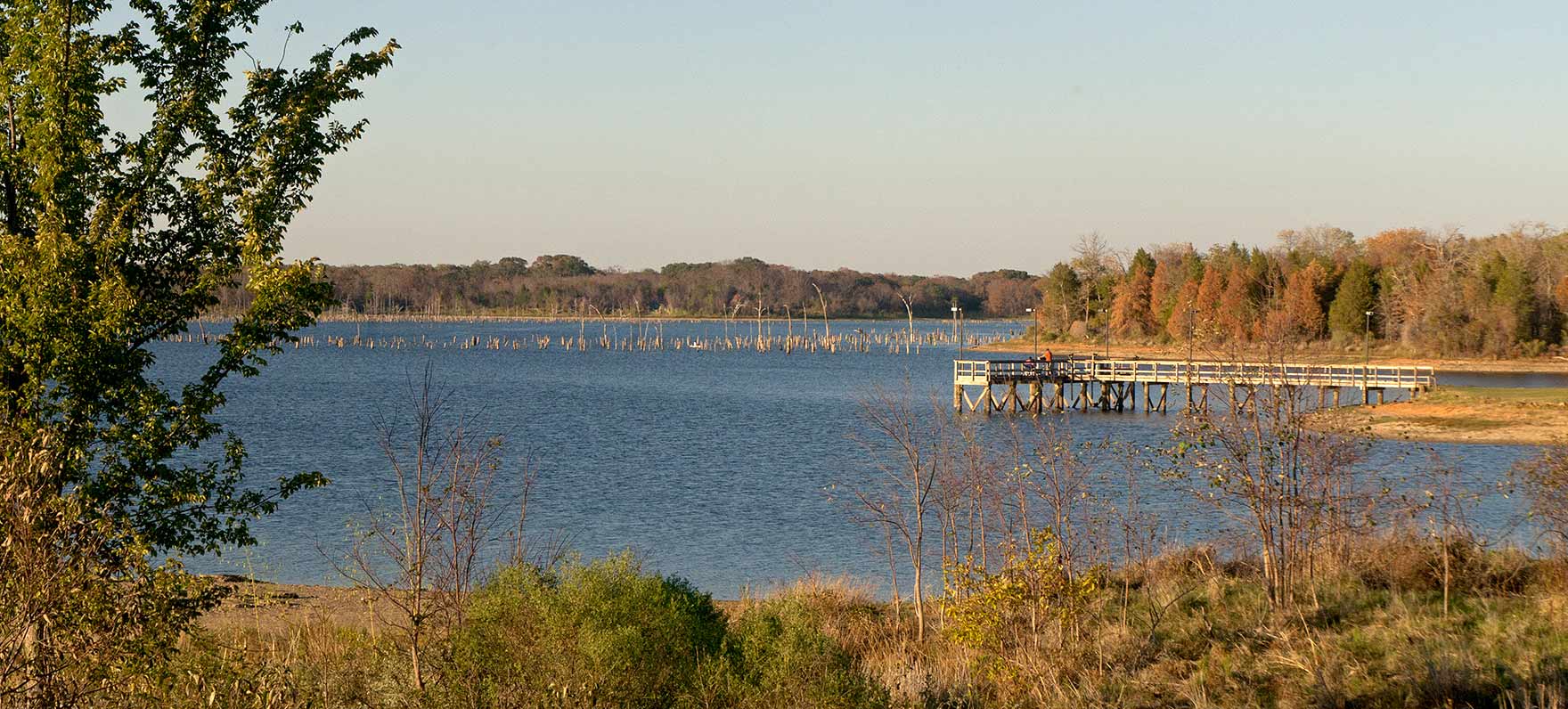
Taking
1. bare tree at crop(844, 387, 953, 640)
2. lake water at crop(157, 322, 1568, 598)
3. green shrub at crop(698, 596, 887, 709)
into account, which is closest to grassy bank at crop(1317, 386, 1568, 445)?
lake water at crop(157, 322, 1568, 598)

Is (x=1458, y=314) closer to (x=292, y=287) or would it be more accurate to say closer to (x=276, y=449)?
(x=276, y=449)

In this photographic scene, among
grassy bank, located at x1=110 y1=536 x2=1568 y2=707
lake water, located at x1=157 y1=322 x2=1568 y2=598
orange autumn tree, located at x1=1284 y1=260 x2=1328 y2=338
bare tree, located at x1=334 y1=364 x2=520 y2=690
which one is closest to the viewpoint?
grassy bank, located at x1=110 y1=536 x2=1568 y2=707

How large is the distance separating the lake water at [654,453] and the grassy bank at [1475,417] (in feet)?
5.93

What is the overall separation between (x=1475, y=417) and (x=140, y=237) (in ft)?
160

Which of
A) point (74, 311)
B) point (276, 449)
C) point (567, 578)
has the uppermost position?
point (74, 311)

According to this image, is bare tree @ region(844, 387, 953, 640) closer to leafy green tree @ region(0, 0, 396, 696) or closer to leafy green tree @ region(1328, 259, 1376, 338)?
leafy green tree @ region(0, 0, 396, 696)

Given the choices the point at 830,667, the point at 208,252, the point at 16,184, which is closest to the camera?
the point at 830,667

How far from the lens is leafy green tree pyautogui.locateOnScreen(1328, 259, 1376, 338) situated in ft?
313

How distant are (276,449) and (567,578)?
40732 mm

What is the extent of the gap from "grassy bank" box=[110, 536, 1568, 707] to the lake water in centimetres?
468

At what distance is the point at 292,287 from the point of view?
1230 cm

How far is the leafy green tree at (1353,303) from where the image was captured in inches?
3750

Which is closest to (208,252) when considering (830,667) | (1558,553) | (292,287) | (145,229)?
(145,229)

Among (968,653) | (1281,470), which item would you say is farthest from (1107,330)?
(968,653)
